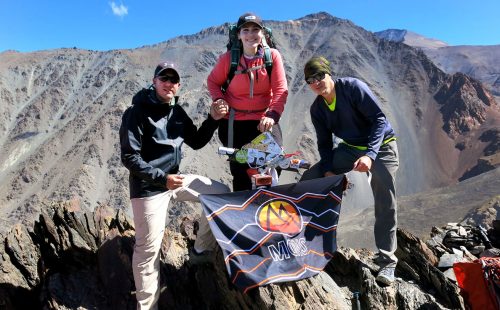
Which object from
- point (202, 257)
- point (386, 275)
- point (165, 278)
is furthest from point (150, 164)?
point (386, 275)

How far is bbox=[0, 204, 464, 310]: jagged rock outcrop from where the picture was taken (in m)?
5.30

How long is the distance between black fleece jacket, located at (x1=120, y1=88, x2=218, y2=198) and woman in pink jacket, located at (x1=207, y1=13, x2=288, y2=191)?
69 centimetres

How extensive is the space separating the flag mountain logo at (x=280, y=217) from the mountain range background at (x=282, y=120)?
35.3 metres

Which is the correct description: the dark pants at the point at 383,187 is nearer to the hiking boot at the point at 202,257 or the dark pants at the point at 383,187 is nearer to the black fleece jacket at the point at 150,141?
the hiking boot at the point at 202,257

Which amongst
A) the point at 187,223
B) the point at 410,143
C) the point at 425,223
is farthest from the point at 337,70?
the point at 187,223

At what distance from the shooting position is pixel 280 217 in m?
4.83

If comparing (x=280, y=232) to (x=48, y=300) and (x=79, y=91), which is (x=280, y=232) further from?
(x=79, y=91)

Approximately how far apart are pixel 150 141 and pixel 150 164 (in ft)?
0.93

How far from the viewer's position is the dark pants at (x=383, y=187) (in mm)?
5270

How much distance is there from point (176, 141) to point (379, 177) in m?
2.73

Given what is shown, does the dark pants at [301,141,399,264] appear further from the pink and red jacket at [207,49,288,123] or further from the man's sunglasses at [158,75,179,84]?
the man's sunglasses at [158,75,179,84]

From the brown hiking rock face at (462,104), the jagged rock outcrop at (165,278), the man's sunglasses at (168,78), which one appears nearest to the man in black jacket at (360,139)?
the jagged rock outcrop at (165,278)

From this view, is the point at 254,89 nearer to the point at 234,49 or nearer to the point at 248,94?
the point at 248,94

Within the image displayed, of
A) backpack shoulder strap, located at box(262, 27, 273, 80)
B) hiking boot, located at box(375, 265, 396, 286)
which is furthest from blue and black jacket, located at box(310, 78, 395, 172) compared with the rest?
hiking boot, located at box(375, 265, 396, 286)
